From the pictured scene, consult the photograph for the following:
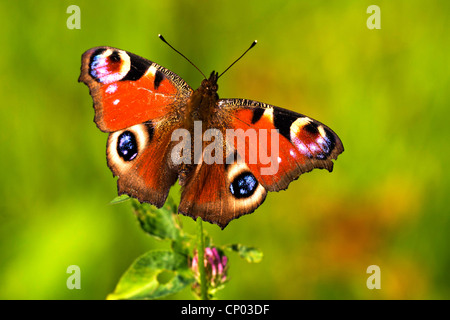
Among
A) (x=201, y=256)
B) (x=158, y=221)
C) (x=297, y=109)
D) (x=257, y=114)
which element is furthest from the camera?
(x=297, y=109)

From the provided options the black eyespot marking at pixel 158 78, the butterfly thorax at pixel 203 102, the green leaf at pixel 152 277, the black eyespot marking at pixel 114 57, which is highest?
the black eyespot marking at pixel 114 57

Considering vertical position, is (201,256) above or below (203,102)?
below

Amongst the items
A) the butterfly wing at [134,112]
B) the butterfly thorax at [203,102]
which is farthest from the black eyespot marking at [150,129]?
the butterfly thorax at [203,102]

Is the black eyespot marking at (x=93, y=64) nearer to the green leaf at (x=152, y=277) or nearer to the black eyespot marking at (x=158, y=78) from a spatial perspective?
the black eyespot marking at (x=158, y=78)

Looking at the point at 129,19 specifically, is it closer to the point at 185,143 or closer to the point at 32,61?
the point at 32,61

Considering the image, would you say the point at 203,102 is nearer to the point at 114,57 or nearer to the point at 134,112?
the point at 134,112

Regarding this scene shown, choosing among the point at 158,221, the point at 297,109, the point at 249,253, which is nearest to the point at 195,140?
the point at 158,221

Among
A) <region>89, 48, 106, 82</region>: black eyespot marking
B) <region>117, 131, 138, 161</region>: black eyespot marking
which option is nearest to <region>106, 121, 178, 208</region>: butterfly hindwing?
<region>117, 131, 138, 161</region>: black eyespot marking
